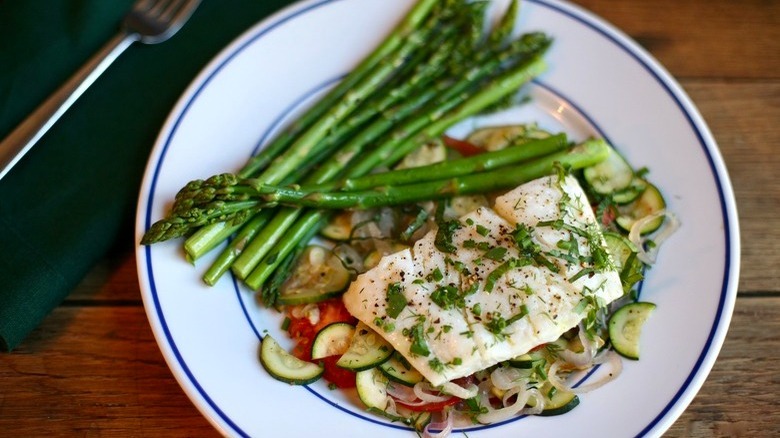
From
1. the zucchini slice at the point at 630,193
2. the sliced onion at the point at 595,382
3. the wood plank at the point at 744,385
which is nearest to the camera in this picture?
the sliced onion at the point at 595,382

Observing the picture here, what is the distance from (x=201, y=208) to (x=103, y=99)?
4.31 ft

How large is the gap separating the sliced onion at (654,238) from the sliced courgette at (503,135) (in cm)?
85

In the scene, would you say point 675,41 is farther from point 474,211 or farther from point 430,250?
point 430,250

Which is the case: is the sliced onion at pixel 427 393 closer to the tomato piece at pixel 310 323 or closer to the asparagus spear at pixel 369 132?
the tomato piece at pixel 310 323

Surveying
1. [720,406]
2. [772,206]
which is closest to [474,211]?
[720,406]

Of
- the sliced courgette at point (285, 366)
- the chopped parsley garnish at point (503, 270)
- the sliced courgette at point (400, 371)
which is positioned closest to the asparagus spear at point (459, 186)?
the chopped parsley garnish at point (503, 270)

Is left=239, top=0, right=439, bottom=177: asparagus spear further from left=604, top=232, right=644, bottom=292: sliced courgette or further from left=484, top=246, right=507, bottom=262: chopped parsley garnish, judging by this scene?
left=604, top=232, right=644, bottom=292: sliced courgette

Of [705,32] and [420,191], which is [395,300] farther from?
[705,32]

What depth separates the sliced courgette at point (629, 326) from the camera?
3668mm

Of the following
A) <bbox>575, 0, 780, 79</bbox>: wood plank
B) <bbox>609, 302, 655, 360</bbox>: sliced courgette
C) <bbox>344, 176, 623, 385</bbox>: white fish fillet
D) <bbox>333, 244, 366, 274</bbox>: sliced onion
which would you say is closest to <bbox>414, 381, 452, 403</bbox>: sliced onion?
<bbox>344, 176, 623, 385</bbox>: white fish fillet

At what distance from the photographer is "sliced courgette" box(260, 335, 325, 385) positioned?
3.57 meters

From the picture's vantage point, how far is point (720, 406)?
12.4 ft

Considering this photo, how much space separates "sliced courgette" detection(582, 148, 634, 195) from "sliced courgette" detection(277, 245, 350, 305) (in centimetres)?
166

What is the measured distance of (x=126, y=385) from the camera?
3.80m
